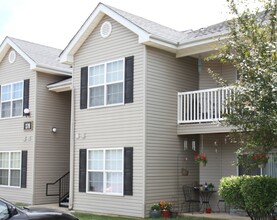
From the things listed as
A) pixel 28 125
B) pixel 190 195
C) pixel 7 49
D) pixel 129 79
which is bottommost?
pixel 190 195

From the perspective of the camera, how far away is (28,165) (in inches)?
→ 728

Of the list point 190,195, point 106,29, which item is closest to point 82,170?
point 190,195

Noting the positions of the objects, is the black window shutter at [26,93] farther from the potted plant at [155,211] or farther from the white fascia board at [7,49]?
the potted plant at [155,211]

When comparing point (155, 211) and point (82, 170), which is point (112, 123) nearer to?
point (82, 170)

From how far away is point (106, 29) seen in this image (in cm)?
1578

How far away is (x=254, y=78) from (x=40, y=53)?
13.5 metres

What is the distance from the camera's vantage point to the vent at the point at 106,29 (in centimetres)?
1568

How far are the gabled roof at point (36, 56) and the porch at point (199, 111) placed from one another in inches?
255

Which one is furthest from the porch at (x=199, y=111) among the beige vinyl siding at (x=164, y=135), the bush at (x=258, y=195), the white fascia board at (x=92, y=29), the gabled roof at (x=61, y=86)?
the gabled roof at (x=61, y=86)

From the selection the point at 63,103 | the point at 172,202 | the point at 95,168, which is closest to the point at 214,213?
the point at 172,202

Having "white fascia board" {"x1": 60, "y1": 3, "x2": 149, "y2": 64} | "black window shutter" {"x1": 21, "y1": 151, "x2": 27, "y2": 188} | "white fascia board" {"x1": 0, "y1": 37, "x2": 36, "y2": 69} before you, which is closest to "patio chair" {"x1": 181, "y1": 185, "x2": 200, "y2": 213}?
"white fascia board" {"x1": 60, "y1": 3, "x2": 149, "y2": 64}

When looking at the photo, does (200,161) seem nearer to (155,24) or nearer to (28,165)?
(155,24)

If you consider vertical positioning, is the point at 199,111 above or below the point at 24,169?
above

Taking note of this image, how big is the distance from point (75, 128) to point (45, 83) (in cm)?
349
